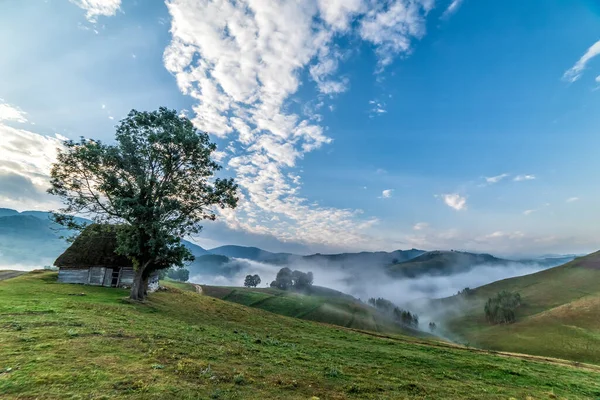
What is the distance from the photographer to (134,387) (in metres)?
11.0

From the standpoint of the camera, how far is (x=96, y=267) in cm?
5484

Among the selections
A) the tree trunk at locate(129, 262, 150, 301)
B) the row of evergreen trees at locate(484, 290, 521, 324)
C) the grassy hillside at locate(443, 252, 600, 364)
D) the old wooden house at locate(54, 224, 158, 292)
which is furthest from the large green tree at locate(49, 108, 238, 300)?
the row of evergreen trees at locate(484, 290, 521, 324)

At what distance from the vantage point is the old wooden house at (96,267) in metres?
54.3

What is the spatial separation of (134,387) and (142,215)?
106 ft

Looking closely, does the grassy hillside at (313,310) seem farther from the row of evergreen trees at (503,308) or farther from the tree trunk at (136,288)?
the tree trunk at (136,288)

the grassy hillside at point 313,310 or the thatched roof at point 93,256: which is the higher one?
the thatched roof at point 93,256

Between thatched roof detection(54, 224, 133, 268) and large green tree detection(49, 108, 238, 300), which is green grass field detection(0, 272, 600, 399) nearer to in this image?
large green tree detection(49, 108, 238, 300)

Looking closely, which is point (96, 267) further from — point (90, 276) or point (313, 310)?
point (313, 310)

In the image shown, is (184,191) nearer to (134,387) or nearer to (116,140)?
(116,140)

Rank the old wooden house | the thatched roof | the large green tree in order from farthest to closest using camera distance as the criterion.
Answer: the thatched roof → the old wooden house → the large green tree

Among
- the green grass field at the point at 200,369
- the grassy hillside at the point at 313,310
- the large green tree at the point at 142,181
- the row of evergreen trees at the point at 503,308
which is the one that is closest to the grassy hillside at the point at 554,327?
the row of evergreen trees at the point at 503,308

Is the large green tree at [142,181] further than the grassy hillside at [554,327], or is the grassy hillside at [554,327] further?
the grassy hillside at [554,327]

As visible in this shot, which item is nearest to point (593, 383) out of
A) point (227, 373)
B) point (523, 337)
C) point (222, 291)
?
point (227, 373)

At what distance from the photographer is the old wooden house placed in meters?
54.3
